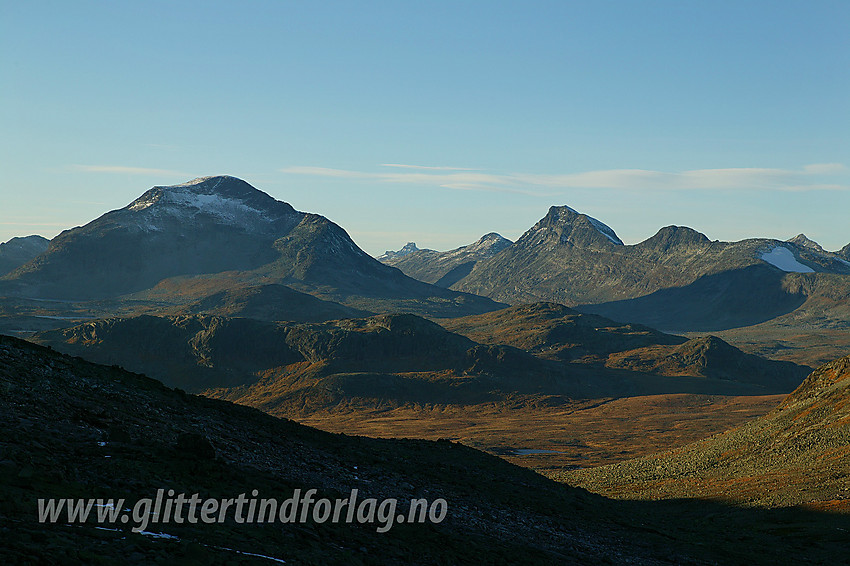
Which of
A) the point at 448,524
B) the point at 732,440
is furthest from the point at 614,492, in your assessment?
the point at 448,524

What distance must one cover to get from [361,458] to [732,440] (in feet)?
197

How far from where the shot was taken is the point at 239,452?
39.2m

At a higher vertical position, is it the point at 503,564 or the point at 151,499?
the point at 151,499

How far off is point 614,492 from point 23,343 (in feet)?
192

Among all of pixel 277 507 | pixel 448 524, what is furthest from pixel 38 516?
pixel 448 524

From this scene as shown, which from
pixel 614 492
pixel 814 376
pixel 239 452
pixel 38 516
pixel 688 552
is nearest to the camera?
pixel 38 516

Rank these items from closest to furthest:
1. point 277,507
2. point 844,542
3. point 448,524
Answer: point 277,507
point 448,524
point 844,542

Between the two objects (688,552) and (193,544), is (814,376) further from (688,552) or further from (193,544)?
(193,544)

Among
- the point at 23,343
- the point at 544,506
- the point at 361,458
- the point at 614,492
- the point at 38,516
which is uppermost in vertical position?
the point at 23,343

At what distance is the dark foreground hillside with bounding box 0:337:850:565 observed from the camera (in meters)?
23.4

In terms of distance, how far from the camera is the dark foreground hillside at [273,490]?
23.4 metres

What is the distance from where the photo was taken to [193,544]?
2188 centimetres

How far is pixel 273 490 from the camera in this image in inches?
1292

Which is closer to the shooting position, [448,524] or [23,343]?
[448,524]
